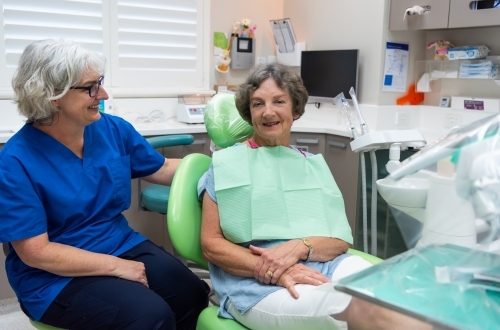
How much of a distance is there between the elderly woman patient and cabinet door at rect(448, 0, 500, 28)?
51.6 inches

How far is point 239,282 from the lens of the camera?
1454mm

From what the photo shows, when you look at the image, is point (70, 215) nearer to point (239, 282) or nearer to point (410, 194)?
point (239, 282)

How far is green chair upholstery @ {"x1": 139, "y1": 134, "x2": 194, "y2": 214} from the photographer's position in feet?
7.75

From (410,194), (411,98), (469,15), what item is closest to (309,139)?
(411,98)

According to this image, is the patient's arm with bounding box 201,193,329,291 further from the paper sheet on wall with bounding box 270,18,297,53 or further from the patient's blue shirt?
the paper sheet on wall with bounding box 270,18,297,53

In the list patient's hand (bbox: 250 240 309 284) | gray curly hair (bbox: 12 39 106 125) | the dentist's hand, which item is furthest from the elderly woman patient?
gray curly hair (bbox: 12 39 106 125)

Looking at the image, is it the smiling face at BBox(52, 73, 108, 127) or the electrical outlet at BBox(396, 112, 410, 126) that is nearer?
the smiling face at BBox(52, 73, 108, 127)

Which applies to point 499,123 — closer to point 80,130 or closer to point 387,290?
point 387,290

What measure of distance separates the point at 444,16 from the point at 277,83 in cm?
143

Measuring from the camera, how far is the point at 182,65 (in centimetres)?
341

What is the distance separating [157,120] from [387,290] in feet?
8.66

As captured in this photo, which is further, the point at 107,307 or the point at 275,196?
the point at 275,196

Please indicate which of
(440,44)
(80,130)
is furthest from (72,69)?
(440,44)

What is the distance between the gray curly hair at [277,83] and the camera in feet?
5.54
